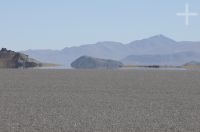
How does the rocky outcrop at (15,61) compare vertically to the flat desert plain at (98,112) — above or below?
above

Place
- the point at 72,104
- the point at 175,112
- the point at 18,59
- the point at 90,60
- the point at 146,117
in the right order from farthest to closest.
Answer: the point at 90,60 → the point at 18,59 → the point at 72,104 → the point at 175,112 → the point at 146,117

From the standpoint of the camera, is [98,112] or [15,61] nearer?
[98,112]

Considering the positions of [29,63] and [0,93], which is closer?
[0,93]

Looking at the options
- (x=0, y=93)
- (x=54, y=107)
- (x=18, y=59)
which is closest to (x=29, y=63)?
(x=18, y=59)

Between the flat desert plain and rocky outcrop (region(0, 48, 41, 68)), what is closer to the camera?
the flat desert plain

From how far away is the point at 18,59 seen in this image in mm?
120000

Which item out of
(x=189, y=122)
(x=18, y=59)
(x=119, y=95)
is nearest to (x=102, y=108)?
(x=189, y=122)

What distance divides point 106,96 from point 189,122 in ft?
35.0

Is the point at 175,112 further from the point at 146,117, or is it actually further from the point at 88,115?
the point at 88,115

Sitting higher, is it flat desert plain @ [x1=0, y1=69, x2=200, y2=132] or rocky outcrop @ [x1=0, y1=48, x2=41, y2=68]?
rocky outcrop @ [x1=0, y1=48, x2=41, y2=68]

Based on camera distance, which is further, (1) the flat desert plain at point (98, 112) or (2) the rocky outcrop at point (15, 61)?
(2) the rocky outcrop at point (15, 61)

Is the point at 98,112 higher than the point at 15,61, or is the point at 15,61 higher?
the point at 15,61

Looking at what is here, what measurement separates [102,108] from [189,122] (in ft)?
16.7

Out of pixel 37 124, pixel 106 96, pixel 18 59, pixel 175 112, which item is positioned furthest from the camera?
pixel 18 59
